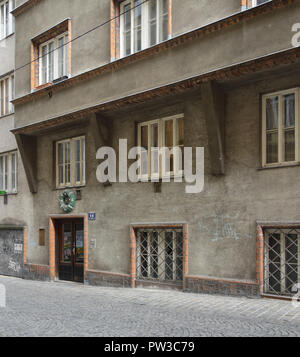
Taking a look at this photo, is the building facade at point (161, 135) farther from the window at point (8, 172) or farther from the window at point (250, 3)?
the window at point (8, 172)

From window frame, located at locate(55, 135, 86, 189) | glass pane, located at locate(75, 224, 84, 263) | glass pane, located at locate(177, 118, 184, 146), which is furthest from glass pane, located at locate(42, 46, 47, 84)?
glass pane, located at locate(177, 118, 184, 146)

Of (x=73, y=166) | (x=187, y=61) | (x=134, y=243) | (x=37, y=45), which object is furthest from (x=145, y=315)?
(x=37, y=45)

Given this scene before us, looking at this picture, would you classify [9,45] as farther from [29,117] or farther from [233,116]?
[233,116]

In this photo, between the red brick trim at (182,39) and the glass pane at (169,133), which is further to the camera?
the glass pane at (169,133)

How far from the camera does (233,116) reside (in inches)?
426

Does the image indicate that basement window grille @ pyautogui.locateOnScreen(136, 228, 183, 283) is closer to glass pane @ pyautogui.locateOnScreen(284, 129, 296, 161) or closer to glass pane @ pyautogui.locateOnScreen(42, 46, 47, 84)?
glass pane @ pyautogui.locateOnScreen(284, 129, 296, 161)

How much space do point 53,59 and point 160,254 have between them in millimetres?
7557

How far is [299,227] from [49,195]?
9.19 meters

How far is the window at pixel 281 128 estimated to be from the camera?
9.91 meters

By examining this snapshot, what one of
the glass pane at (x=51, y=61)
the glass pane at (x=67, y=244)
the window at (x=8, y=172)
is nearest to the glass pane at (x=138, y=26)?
the glass pane at (x=51, y=61)

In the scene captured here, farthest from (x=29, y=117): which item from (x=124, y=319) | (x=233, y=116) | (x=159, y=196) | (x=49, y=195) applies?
(x=124, y=319)

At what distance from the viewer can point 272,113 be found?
10297 millimetres

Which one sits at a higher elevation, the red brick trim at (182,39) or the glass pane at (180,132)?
the red brick trim at (182,39)

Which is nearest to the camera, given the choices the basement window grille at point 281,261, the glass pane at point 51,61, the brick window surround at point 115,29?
the basement window grille at point 281,261
